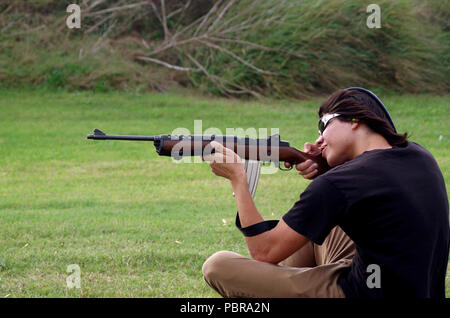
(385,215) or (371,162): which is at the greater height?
(371,162)

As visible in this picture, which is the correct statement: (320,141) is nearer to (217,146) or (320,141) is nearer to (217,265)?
(217,146)

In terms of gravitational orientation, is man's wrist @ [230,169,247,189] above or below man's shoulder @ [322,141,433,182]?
below

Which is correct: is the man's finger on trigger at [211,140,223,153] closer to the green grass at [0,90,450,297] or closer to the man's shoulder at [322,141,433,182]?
the man's shoulder at [322,141,433,182]

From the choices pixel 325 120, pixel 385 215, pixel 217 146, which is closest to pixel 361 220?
pixel 385 215

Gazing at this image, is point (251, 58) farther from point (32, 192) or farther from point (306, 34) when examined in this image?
point (32, 192)

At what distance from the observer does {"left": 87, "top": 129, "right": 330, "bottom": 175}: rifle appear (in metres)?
3.31

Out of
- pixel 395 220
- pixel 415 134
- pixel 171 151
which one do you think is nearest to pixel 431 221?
pixel 395 220

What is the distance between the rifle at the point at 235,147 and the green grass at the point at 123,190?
3.69ft

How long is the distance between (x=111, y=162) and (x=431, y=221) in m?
6.15

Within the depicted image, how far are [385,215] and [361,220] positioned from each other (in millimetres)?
99

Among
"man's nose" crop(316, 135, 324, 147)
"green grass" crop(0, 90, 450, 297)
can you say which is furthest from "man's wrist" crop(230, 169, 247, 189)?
"green grass" crop(0, 90, 450, 297)

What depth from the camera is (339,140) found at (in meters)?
2.83

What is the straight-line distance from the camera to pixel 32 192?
6.90 m

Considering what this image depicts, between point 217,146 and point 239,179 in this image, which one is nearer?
point 239,179
